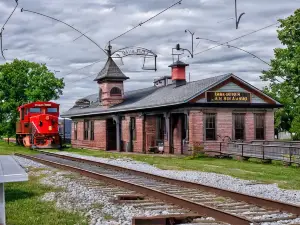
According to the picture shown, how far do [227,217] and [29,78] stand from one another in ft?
157

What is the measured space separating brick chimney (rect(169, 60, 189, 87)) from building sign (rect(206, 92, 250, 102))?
5567 millimetres

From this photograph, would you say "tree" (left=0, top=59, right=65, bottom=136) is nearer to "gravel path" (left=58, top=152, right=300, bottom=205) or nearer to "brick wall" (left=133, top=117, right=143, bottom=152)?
"brick wall" (left=133, top=117, right=143, bottom=152)

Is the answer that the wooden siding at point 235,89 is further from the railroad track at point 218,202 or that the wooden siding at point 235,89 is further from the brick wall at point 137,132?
the railroad track at point 218,202

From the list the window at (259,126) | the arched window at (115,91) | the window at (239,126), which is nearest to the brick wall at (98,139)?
the arched window at (115,91)

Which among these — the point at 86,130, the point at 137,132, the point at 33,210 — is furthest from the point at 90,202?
the point at 86,130

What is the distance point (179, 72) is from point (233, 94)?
19.9ft

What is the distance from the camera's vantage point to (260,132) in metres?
28.7

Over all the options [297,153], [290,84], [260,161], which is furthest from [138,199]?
[290,84]

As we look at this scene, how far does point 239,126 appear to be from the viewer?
28188mm

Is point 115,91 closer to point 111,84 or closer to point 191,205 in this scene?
point 111,84

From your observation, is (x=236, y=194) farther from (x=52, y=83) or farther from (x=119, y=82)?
(x=52, y=83)

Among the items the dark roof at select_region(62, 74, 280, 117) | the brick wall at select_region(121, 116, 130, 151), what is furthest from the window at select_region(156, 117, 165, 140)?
the brick wall at select_region(121, 116, 130, 151)

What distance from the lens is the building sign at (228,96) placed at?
2723 centimetres

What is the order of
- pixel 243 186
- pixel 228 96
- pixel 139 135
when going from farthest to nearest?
pixel 139 135
pixel 228 96
pixel 243 186
